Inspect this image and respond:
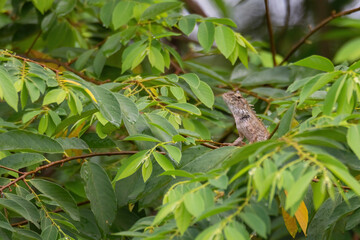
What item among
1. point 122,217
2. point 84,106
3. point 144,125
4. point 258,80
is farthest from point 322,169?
A: point 258,80

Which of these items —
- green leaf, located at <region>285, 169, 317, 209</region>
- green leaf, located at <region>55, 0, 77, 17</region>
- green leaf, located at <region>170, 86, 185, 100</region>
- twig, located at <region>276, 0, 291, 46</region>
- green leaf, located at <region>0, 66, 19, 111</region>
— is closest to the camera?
green leaf, located at <region>285, 169, 317, 209</region>

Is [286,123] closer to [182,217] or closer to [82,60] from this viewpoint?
[182,217]

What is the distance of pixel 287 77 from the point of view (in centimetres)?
286

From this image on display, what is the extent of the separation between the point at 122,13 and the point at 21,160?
3.28 ft

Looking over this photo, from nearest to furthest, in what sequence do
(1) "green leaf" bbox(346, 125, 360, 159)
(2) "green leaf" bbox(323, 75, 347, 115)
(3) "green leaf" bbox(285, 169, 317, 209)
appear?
(3) "green leaf" bbox(285, 169, 317, 209) < (1) "green leaf" bbox(346, 125, 360, 159) < (2) "green leaf" bbox(323, 75, 347, 115)

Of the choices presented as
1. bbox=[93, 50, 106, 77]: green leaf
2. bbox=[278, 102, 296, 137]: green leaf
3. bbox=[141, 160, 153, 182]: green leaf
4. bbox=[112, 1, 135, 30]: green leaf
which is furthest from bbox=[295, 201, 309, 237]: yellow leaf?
bbox=[93, 50, 106, 77]: green leaf

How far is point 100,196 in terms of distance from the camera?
1.82 m

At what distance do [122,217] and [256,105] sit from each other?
3.83 ft

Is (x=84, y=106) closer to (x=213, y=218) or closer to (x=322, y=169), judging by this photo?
(x=213, y=218)

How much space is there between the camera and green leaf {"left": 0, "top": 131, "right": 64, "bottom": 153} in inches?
65.4

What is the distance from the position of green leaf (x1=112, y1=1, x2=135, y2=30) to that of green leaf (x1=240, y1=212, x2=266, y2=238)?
1.61m

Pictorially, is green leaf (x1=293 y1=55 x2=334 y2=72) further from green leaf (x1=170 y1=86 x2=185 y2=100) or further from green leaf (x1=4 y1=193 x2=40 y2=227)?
green leaf (x1=4 y1=193 x2=40 y2=227)

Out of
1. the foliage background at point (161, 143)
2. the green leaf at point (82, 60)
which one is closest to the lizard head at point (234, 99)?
the foliage background at point (161, 143)

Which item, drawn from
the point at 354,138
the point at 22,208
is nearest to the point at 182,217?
the point at 354,138
